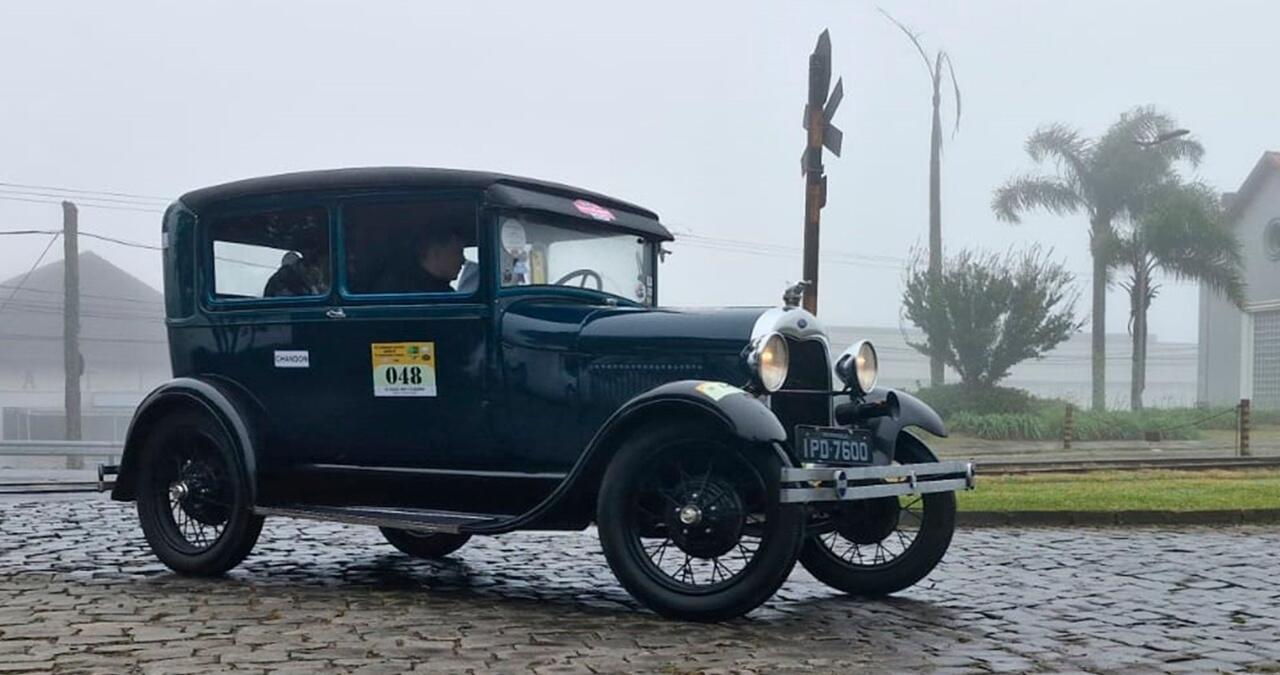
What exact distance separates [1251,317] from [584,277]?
131 ft

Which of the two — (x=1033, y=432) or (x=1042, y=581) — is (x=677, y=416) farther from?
(x=1033, y=432)

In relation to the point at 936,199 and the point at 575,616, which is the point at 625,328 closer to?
the point at 575,616

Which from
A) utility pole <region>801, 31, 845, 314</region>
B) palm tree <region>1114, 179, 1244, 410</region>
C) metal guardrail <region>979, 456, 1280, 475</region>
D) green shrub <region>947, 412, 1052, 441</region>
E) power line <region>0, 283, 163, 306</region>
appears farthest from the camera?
power line <region>0, 283, 163, 306</region>

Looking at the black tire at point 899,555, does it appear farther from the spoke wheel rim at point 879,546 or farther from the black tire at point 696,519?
the black tire at point 696,519

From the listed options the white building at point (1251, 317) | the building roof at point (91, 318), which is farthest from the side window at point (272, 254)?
the building roof at point (91, 318)

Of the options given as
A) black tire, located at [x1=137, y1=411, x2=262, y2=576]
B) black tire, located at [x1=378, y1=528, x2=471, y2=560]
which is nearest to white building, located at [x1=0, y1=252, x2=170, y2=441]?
black tire, located at [x1=378, y1=528, x2=471, y2=560]

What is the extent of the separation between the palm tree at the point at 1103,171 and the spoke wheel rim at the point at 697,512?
3817 cm

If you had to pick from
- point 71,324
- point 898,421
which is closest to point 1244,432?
point 898,421

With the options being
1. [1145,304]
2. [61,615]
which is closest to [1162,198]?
[1145,304]

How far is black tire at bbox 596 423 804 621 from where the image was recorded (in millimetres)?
5648

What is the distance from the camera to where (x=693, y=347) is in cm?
627

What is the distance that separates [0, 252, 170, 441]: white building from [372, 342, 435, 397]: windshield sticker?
Answer: 48593 millimetres

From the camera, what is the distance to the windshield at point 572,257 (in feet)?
22.3

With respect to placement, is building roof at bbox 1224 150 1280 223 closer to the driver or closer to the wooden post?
the wooden post
